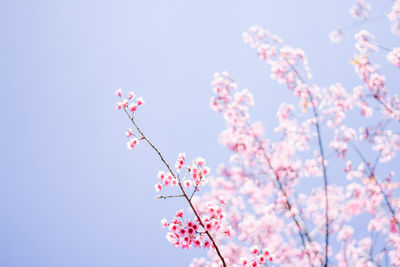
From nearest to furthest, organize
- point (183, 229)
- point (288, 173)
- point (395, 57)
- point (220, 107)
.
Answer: point (183, 229)
point (395, 57)
point (288, 173)
point (220, 107)

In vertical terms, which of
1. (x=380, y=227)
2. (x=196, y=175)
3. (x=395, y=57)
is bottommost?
(x=196, y=175)

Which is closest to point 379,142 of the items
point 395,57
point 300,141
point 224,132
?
point 300,141

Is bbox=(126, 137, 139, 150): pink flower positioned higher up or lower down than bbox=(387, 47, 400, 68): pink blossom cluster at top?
lower down

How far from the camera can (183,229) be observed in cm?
378

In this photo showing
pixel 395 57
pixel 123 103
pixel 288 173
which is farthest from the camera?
pixel 288 173

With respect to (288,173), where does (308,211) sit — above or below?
below

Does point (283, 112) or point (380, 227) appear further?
point (283, 112)

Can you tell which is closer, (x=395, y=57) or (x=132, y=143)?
(x=132, y=143)

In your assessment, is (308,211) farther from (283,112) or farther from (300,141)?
(283,112)

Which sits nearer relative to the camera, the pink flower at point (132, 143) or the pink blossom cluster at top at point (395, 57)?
the pink flower at point (132, 143)

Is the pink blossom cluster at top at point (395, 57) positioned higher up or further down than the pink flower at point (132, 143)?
higher up

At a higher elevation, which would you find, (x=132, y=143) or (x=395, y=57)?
(x=395, y=57)

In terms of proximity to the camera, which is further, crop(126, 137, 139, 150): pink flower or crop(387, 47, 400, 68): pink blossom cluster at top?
crop(387, 47, 400, 68): pink blossom cluster at top

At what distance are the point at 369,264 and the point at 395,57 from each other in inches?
223
